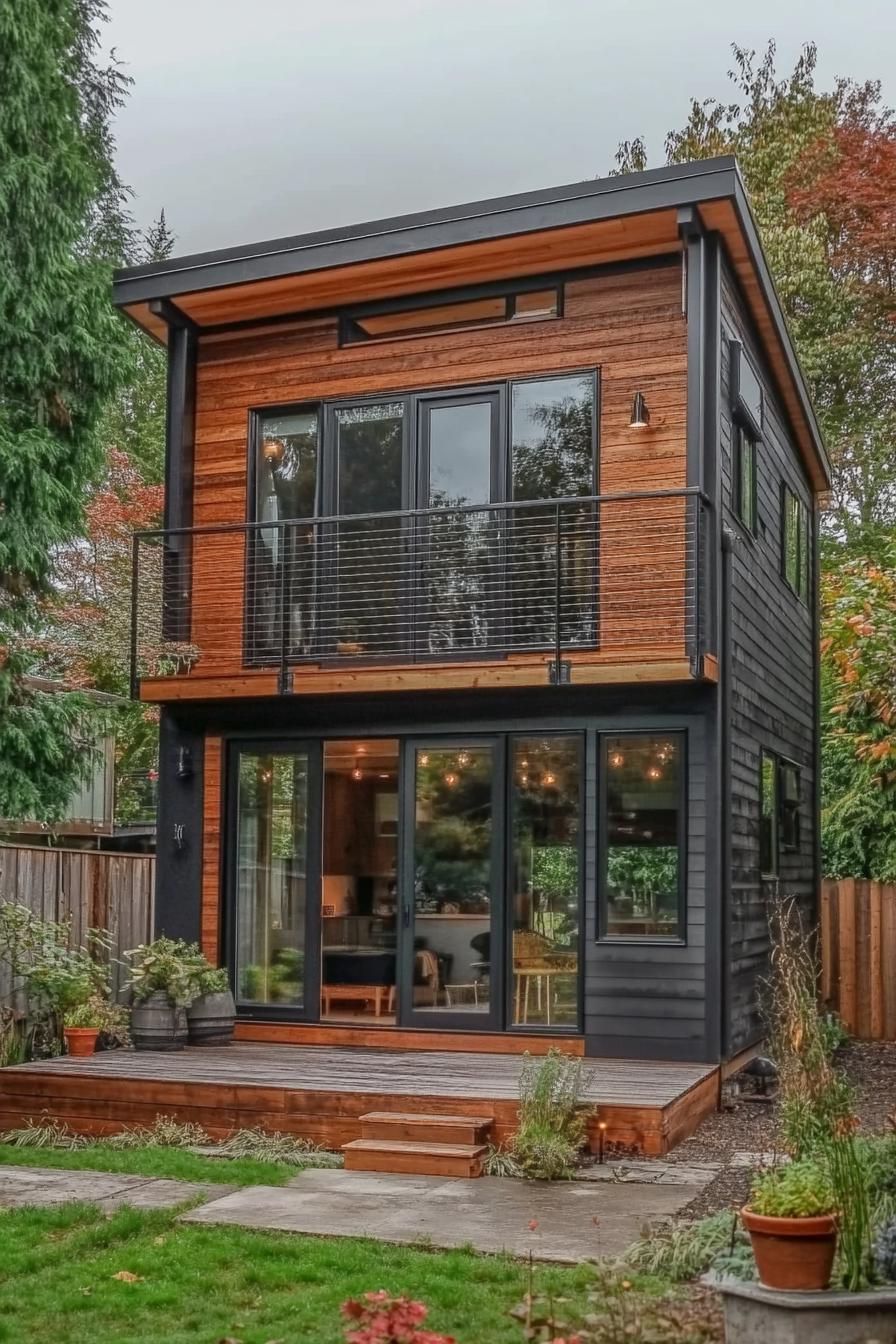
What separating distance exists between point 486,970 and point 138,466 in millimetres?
14276

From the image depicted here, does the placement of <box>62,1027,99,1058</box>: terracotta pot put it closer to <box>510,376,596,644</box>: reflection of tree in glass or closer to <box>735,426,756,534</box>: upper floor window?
<box>510,376,596,644</box>: reflection of tree in glass

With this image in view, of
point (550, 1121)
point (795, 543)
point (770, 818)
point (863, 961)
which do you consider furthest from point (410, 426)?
point (863, 961)

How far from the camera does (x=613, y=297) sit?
10.1m

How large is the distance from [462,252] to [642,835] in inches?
167

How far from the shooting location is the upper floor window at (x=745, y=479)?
420 inches

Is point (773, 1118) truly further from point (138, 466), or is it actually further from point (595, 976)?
point (138, 466)

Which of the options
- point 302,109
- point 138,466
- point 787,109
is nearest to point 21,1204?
point 138,466

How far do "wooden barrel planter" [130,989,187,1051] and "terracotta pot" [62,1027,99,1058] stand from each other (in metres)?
0.28

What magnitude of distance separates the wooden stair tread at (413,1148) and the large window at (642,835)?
7.96ft

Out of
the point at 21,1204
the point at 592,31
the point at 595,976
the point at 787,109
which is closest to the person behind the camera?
the point at 21,1204

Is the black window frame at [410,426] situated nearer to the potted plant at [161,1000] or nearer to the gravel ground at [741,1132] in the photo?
the potted plant at [161,1000]

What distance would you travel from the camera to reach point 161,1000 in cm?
973

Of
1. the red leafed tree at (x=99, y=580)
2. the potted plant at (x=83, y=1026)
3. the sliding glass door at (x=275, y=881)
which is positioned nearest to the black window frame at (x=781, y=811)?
the sliding glass door at (x=275, y=881)

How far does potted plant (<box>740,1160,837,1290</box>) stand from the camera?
166 inches
